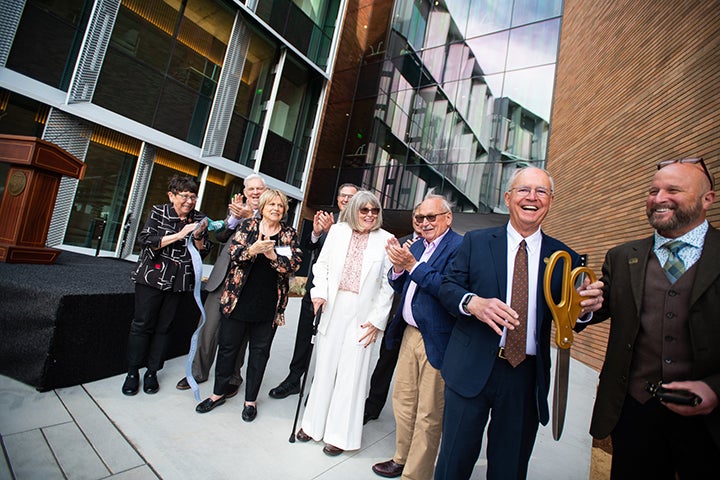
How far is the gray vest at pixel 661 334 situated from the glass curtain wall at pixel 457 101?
8687 mm

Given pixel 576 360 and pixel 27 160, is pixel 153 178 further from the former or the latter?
pixel 576 360

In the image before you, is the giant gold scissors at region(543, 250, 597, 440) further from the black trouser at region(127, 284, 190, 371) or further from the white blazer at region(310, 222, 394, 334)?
the black trouser at region(127, 284, 190, 371)

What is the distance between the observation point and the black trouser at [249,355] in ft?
8.51

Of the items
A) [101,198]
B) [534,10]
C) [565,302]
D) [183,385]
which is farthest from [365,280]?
[534,10]

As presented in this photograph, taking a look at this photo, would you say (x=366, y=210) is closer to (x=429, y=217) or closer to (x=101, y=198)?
(x=429, y=217)

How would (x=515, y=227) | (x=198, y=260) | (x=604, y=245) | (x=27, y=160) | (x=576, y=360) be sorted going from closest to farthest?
(x=515, y=227) → (x=198, y=260) → (x=27, y=160) → (x=604, y=245) → (x=576, y=360)

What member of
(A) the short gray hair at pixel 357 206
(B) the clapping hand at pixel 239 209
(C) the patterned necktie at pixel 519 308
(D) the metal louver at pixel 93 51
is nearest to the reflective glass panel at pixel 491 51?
(D) the metal louver at pixel 93 51

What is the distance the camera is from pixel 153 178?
25.9 ft

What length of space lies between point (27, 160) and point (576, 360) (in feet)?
29.2

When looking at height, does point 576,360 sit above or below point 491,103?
below

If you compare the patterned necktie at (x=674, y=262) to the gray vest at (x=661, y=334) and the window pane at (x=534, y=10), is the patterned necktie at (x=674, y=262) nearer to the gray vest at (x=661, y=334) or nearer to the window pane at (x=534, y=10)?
the gray vest at (x=661, y=334)

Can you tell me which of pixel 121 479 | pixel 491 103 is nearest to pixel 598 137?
pixel 491 103

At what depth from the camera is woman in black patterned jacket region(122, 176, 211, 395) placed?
2.63 metres

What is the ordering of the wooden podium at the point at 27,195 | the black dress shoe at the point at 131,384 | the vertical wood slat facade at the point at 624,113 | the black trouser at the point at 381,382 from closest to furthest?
1. the black dress shoe at the point at 131,384
2. the black trouser at the point at 381,382
3. the wooden podium at the point at 27,195
4. the vertical wood slat facade at the point at 624,113
